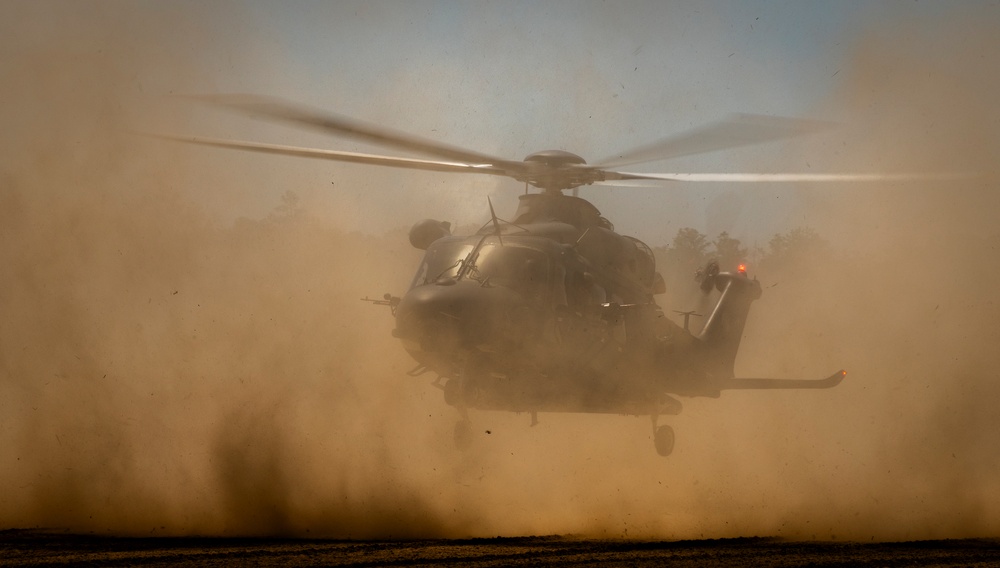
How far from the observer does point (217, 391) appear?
11.1 metres

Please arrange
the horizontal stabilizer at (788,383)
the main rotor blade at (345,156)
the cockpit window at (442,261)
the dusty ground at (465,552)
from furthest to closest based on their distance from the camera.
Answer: the horizontal stabilizer at (788,383) → the cockpit window at (442,261) → the main rotor blade at (345,156) → the dusty ground at (465,552)

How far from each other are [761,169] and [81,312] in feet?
28.6

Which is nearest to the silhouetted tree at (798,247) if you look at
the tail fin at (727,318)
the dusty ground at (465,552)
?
the tail fin at (727,318)

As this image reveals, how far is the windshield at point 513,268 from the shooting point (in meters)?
9.59

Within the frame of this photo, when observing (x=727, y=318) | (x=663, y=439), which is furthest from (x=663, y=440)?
(x=727, y=318)

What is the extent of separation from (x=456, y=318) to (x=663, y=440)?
14.0 feet

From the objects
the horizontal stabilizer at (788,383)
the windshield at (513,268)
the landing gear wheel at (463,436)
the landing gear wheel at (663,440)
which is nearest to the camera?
the windshield at (513,268)

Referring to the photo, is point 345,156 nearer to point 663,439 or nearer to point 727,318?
point 663,439

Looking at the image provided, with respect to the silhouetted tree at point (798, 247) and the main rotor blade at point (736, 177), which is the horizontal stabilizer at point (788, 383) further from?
the main rotor blade at point (736, 177)

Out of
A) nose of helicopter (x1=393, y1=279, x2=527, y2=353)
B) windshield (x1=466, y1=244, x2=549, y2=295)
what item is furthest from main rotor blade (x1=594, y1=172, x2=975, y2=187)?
nose of helicopter (x1=393, y1=279, x2=527, y2=353)

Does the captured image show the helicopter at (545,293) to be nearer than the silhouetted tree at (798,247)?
Yes

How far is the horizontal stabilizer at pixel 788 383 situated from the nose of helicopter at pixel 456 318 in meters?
4.27

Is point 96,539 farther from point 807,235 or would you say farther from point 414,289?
point 807,235

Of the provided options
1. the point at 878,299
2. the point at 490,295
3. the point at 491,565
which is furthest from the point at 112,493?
the point at 878,299
